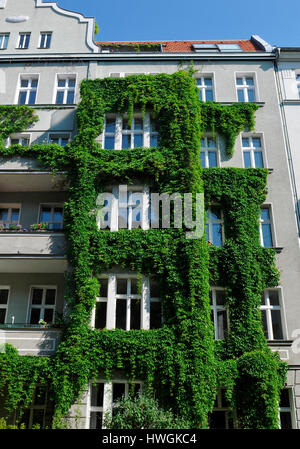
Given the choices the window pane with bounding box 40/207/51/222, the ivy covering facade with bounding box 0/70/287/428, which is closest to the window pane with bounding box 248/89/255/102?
the ivy covering facade with bounding box 0/70/287/428

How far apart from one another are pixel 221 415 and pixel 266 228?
298 inches

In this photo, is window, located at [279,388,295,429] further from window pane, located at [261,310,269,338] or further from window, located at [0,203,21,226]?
window, located at [0,203,21,226]

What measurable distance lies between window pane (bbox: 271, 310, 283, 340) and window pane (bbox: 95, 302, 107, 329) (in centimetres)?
650

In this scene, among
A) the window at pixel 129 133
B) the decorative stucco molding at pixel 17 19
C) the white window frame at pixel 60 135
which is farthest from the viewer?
the decorative stucco molding at pixel 17 19

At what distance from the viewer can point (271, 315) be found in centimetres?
1681

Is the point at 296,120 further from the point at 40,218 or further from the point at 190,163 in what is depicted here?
the point at 40,218

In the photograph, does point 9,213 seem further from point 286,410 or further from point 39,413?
point 286,410

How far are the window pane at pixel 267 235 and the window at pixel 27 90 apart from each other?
1250 centimetres

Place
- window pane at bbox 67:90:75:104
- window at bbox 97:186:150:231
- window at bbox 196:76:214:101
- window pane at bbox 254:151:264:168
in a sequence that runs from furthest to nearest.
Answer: window at bbox 196:76:214:101
window pane at bbox 67:90:75:104
window pane at bbox 254:151:264:168
window at bbox 97:186:150:231

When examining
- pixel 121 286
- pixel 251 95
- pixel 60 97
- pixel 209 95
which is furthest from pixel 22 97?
pixel 251 95

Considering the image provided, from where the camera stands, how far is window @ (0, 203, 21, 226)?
19.1 meters

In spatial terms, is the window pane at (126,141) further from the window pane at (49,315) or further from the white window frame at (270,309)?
the white window frame at (270,309)

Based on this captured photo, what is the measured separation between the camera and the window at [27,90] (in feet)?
69.5

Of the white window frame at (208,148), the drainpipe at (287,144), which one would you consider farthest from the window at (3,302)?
the drainpipe at (287,144)
